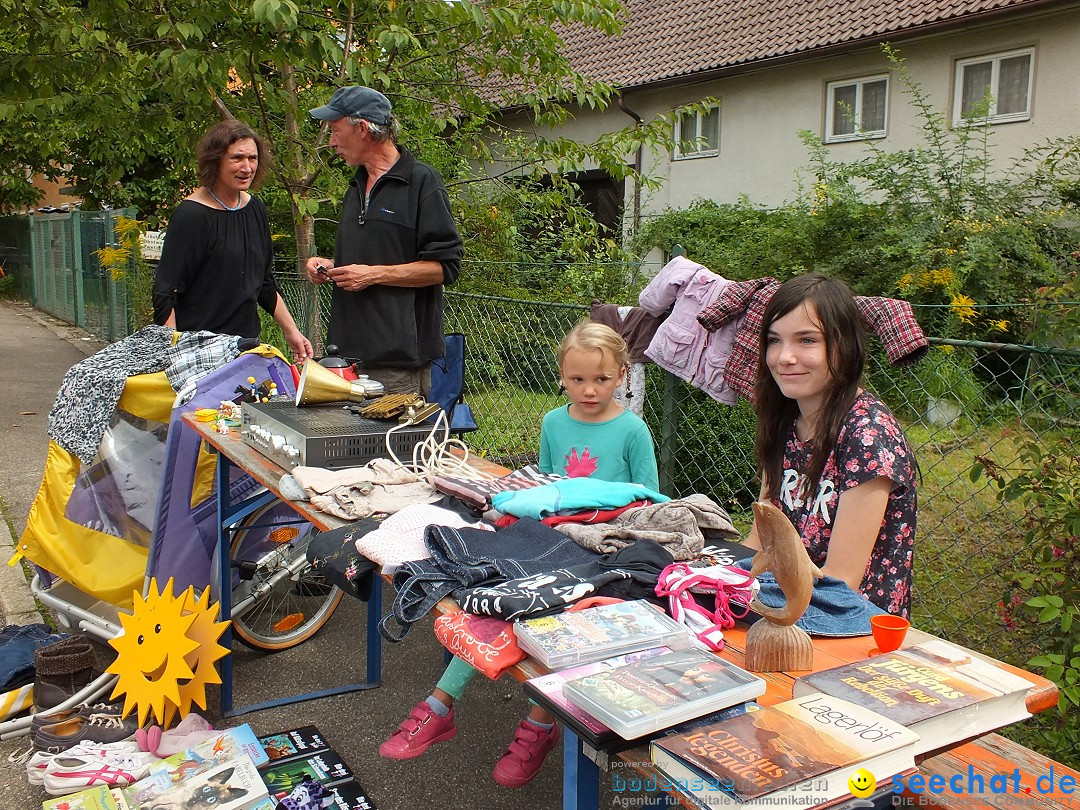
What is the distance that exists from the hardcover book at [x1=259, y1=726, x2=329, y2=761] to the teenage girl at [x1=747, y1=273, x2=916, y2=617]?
5.30 ft

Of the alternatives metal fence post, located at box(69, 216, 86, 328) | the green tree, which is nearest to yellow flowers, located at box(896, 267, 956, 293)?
the green tree

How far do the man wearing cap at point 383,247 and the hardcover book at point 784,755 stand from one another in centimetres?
262

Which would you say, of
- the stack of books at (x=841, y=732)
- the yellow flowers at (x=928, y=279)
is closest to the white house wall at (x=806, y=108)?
the yellow flowers at (x=928, y=279)

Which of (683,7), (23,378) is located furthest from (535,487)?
(683,7)

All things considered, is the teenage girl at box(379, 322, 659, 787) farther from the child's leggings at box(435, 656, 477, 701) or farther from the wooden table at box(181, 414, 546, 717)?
the wooden table at box(181, 414, 546, 717)

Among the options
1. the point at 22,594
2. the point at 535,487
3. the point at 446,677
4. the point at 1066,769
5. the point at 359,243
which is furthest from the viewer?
the point at 22,594

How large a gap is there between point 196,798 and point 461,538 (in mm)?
1216

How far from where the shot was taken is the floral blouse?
2.11 metres

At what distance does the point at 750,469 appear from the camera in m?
4.79

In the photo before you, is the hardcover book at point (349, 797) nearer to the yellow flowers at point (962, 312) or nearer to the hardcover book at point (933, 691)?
the hardcover book at point (933, 691)

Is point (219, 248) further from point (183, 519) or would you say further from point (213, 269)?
point (183, 519)

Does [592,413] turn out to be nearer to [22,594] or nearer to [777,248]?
[22,594]

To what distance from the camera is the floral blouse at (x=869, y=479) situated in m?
2.11

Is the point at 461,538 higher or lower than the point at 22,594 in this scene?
higher
